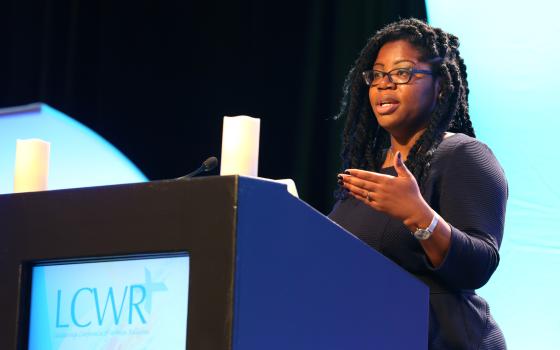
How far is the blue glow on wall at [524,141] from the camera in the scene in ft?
7.98

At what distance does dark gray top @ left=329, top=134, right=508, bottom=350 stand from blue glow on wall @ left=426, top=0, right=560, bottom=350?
2.57 ft

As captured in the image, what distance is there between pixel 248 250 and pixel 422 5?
2.18m

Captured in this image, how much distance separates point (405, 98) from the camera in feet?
6.20

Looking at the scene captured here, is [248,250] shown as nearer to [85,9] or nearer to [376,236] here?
[376,236]

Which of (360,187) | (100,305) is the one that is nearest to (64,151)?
(360,187)

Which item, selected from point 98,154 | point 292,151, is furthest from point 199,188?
point 98,154

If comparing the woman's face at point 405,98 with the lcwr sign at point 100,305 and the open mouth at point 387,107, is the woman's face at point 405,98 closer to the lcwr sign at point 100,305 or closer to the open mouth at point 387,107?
the open mouth at point 387,107

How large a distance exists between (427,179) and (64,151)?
192 centimetres

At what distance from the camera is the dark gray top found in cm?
157

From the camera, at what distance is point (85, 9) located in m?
4.03

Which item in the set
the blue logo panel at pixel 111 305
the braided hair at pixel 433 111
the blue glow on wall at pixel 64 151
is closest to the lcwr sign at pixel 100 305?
the blue logo panel at pixel 111 305

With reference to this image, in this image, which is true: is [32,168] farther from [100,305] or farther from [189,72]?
[189,72]

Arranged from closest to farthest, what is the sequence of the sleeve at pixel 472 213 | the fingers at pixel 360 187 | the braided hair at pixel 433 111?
the fingers at pixel 360 187 → the sleeve at pixel 472 213 → the braided hair at pixel 433 111

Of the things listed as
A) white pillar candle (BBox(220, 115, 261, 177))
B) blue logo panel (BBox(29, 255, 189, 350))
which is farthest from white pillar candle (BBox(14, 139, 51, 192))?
blue logo panel (BBox(29, 255, 189, 350))
